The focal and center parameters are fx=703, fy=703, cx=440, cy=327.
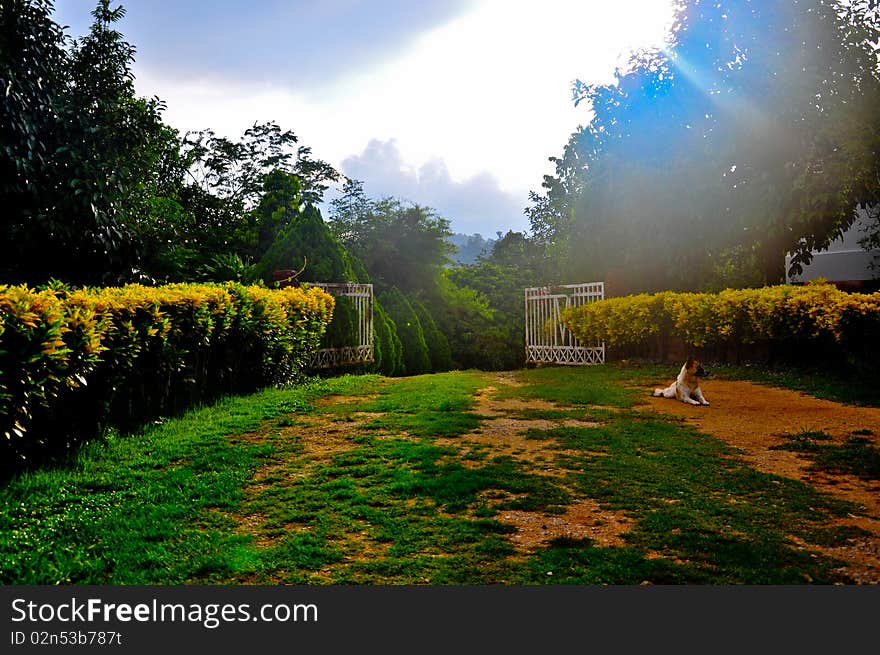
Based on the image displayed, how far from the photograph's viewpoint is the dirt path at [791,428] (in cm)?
400

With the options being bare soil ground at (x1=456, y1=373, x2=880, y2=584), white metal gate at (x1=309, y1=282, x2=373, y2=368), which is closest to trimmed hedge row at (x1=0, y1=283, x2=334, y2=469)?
white metal gate at (x1=309, y1=282, x2=373, y2=368)

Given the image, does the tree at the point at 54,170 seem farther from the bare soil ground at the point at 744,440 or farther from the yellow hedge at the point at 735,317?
the yellow hedge at the point at 735,317

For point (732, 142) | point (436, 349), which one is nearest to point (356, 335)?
point (436, 349)

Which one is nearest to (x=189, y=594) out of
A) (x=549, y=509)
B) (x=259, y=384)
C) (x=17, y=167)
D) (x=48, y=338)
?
(x=549, y=509)

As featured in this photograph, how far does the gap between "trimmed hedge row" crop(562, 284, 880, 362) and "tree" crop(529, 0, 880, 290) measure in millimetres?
1087

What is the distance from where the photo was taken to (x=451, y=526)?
4.14 m

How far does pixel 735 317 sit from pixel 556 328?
242 inches

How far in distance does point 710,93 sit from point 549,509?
34.4 feet

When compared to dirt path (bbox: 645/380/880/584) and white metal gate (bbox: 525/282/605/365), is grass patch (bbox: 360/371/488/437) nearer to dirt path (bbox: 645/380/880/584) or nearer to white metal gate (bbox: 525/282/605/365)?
dirt path (bbox: 645/380/880/584)

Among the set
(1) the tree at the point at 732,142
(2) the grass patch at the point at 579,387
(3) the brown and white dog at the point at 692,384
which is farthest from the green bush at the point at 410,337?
(3) the brown and white dog at the point at 692,384

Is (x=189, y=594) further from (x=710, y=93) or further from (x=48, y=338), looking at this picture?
(x=710, y=93)

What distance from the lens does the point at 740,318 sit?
42.4 ft

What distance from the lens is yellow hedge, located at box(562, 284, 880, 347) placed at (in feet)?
35.6

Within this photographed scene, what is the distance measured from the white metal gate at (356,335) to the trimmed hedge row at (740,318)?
506 cm
